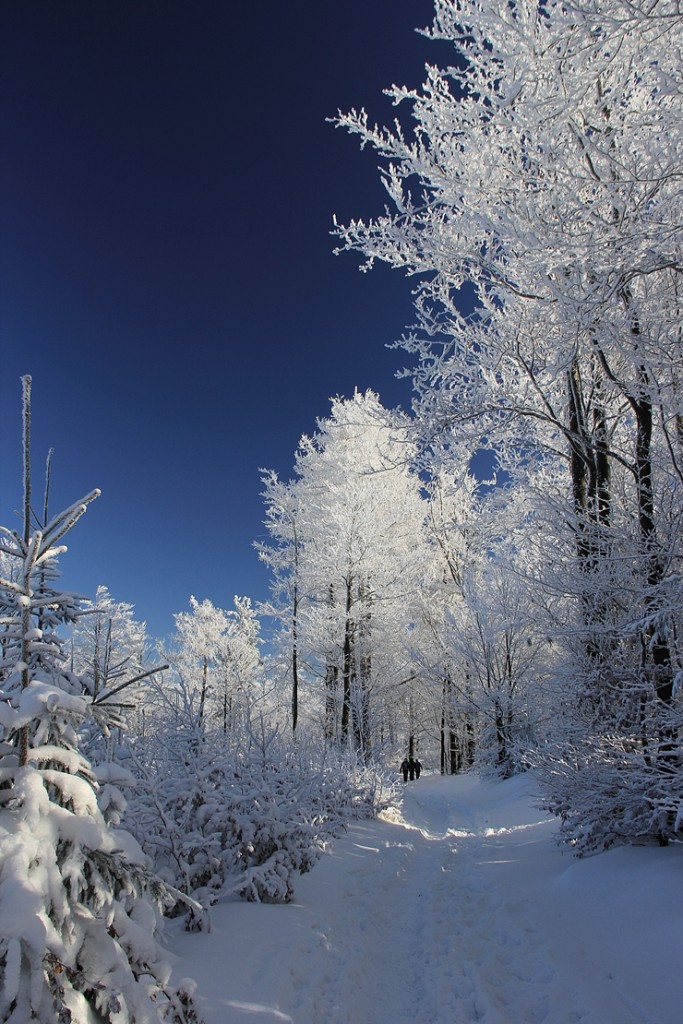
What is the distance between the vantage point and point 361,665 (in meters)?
17.4

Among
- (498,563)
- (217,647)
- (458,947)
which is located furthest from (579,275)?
(217,647)

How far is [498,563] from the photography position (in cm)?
731

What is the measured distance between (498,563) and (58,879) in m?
6.15

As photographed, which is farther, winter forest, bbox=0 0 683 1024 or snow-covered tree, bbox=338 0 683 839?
snow-covered tree, bbox=338 0 683 839

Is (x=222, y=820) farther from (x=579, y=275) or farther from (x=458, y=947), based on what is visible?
(x=579, y=275)

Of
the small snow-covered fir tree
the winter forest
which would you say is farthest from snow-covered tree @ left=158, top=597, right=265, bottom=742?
the small snow-covered fir tree

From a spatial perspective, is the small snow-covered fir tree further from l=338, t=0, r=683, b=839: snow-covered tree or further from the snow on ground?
l=338, t=0, r=683, b=839: snow-covered tree

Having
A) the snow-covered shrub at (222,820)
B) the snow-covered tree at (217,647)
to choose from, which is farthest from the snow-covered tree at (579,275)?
the snow-covered tree at (217,647)

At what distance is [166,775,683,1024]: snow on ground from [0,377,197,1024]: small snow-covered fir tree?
135 centimetres

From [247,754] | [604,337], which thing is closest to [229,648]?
[247,754]

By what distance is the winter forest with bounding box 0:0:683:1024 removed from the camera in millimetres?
2148

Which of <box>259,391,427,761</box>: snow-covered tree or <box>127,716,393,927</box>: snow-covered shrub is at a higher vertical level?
<box>259,391,427,761</box>: snow-covered tree

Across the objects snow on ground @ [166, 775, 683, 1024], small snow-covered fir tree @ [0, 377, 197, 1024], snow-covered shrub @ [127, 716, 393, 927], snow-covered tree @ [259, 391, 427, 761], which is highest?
snow-covered tree @ [259, 391, 427, 761]

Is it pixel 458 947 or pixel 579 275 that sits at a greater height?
pixel 579 275
